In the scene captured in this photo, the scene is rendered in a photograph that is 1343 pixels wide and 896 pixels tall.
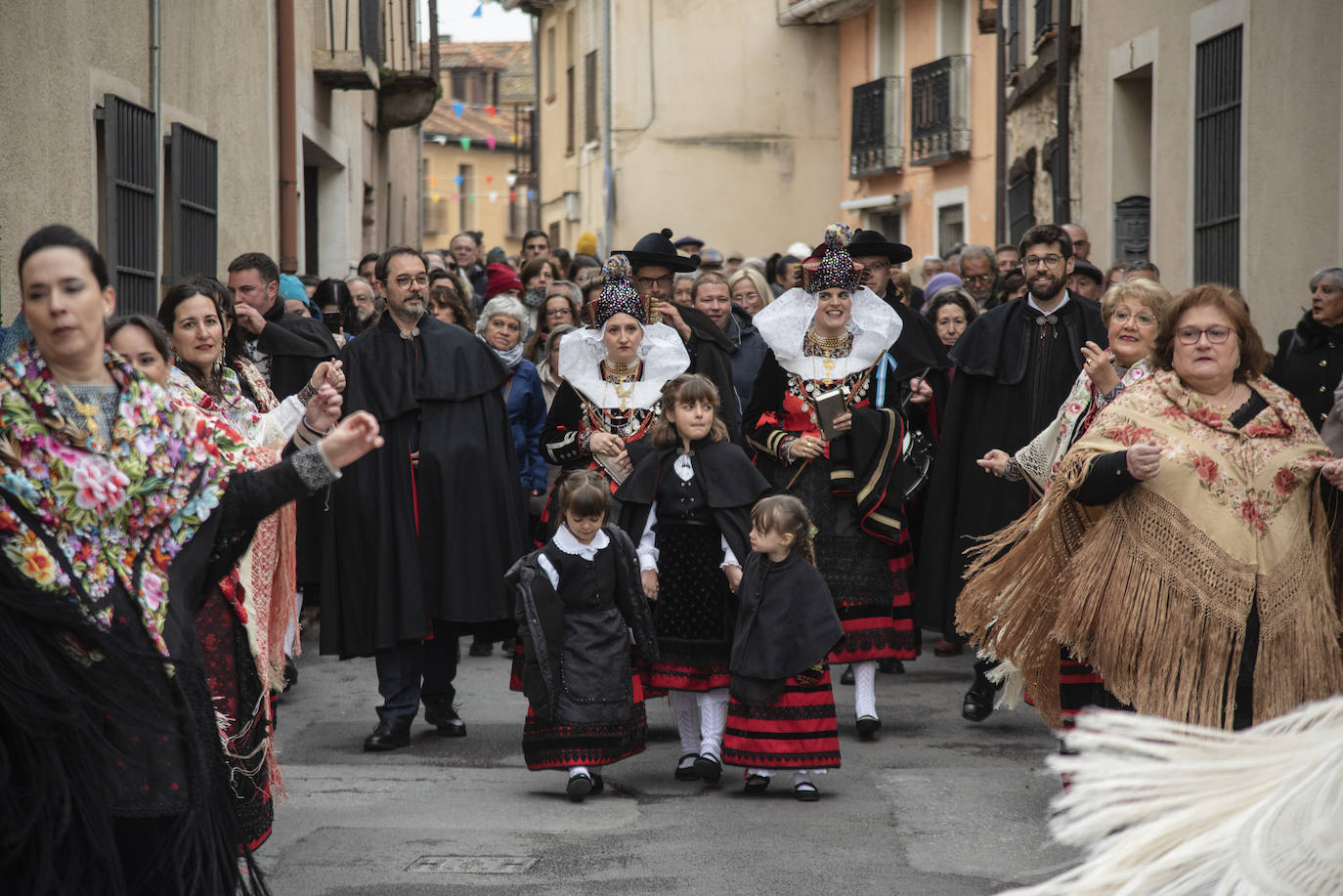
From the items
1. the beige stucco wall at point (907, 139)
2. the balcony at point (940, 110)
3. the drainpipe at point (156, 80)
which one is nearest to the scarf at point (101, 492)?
the drainpipe at point (156, 80)

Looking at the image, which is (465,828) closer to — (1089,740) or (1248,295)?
(1089,740)

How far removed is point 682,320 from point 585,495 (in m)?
2.12

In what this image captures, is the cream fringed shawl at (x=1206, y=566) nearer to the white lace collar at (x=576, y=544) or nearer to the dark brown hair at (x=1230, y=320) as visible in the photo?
the dark brown hair at (x=1230, y=320)

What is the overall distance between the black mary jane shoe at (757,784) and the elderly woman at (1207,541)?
5.78 feet

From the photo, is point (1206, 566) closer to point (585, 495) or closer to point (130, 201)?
point (585, 495)

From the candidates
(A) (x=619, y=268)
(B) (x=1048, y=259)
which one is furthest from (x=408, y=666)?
(B) (x=1048, y=259)

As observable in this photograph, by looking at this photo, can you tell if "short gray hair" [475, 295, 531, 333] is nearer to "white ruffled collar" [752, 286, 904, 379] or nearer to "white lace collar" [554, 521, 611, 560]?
"white ruffled collar" [752, 286, 904, 379]

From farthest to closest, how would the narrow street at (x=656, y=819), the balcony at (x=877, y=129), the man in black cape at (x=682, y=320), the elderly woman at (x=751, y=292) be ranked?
the balcony at (x=877, y=129), the elderly woman at (x=751, y=292), the man in black cape at (x=682, y=320), the narrow street at (x=656, y=819)

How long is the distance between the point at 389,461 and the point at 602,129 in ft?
73.4

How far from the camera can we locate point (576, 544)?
6.79m

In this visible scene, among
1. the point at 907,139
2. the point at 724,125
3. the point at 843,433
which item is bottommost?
the point at 843,433

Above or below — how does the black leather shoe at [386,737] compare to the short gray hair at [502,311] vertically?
below

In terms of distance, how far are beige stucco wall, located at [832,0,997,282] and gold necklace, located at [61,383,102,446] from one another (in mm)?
18440

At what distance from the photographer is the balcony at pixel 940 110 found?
24.1m
